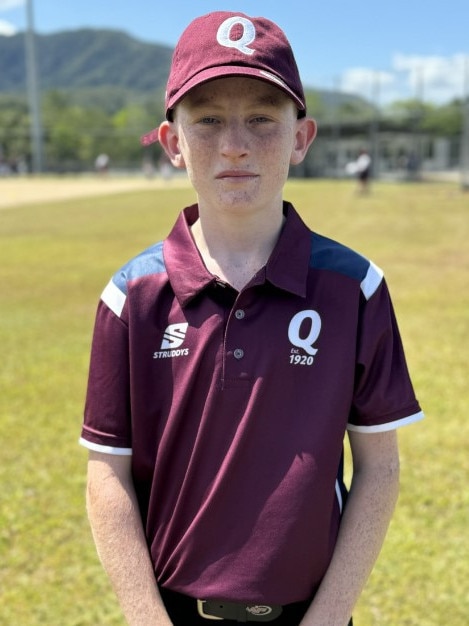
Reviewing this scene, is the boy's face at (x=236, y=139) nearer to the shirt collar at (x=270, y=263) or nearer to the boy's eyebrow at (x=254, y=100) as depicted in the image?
the boy's eyebrow at (x=254, y=100)

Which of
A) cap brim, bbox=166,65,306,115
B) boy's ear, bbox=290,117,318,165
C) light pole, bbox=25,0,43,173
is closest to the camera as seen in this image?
cap brim, bbox=166,65,306,115

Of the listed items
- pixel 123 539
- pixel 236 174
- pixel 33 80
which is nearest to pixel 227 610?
pixel 123 539

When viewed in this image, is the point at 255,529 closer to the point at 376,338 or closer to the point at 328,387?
the point at 328,387

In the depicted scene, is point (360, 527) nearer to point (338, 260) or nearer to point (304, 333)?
point (304, 333)

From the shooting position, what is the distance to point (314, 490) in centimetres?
144

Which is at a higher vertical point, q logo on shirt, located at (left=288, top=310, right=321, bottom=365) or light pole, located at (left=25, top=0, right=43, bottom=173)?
q logo on shirt, located at (left=288, top=310, right=321, bottom=365)

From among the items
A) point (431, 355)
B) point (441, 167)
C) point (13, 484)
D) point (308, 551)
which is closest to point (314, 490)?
point (308, 551)

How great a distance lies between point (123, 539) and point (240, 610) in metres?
0.28

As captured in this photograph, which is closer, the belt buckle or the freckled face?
the freckled face

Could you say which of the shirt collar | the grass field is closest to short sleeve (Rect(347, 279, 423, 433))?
the shirt collar

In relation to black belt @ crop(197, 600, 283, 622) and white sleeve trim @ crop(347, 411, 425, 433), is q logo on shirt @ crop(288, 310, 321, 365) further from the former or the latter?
black belt @ crop(197, 600, 283, 622)

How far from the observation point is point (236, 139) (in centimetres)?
138

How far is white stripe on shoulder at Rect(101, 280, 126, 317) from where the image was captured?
58.4 inches

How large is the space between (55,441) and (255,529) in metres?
3.33
